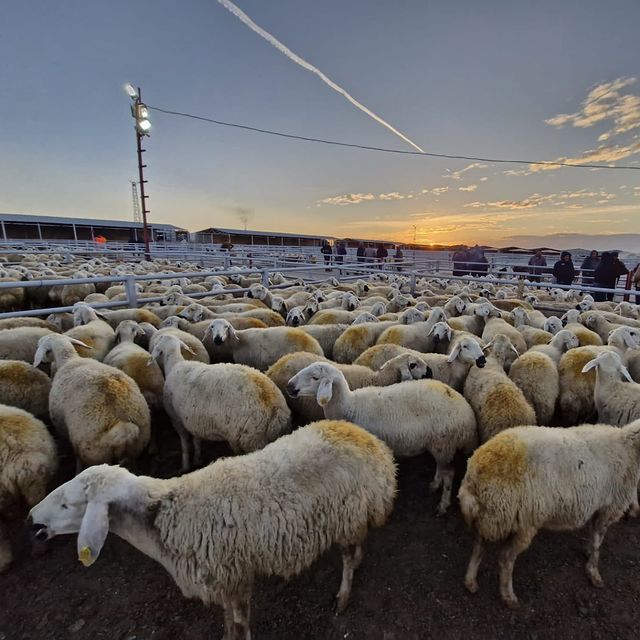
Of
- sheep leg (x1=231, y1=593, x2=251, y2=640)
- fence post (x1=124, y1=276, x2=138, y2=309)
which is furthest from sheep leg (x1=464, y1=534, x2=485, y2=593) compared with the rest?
fence post (x1=124, y1=276, x2=138, y2=309)

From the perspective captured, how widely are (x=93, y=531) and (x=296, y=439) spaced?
1.27m

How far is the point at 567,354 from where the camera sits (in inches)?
181

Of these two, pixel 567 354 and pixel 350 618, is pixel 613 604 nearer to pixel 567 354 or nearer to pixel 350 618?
pixel 350 618

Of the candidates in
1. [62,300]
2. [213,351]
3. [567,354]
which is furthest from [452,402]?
[62,300]

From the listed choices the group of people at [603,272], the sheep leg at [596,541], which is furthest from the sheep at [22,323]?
the group of people at [603,272]

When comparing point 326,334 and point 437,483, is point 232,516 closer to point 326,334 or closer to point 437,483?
point 437,483

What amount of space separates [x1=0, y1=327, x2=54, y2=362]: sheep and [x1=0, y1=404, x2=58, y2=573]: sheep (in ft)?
7.31

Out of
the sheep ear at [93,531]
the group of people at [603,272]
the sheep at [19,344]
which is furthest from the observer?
the group of people at [603,272]

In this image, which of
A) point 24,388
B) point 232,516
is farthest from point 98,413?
point 232,516

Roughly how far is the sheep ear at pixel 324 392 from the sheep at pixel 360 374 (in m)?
0.71

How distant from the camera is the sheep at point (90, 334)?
486 centimetres

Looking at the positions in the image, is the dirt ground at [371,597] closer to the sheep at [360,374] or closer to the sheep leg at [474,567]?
the sheep leg at [474,567]

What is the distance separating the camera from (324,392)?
3367 mm

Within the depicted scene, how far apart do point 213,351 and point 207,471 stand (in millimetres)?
3428
